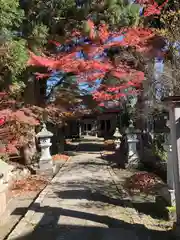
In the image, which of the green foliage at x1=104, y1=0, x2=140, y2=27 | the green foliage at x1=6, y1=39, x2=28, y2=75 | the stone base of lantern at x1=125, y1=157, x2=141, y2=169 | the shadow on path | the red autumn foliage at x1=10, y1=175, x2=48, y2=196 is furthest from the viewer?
the stone base of lantern at x1=125, y1=157, x2=141, y2=169

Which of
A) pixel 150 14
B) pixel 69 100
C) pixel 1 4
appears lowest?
pixel 69 100

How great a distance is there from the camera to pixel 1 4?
692 cm

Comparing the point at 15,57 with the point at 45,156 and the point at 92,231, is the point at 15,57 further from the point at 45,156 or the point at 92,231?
the point at 92,231

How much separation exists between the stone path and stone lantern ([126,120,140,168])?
113 inches

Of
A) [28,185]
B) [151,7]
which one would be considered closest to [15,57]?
[28,185]

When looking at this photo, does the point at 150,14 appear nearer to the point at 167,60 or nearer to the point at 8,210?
the point at 167,60

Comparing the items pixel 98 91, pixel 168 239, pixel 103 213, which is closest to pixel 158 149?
pixel 98 91

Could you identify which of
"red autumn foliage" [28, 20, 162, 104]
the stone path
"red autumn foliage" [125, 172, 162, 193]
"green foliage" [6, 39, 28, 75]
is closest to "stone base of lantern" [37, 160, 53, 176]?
the stone path

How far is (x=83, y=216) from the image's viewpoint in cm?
612

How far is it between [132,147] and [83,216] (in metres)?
7.15

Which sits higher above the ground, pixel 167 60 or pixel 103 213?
pixel 167 60

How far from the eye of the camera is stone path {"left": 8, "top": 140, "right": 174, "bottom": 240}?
204 inches

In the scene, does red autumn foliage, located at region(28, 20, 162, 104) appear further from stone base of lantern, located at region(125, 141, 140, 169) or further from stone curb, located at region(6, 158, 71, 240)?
stone curb, located at region(6, 158, 71, 240)

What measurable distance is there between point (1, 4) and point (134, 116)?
9065mm
